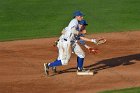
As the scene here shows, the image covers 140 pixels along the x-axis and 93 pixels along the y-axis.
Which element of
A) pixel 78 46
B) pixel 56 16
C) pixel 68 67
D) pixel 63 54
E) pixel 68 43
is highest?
pixel 56 16

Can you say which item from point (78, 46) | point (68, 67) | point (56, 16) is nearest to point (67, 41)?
point (78, 46)

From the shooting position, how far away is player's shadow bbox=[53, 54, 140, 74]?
18016 mm

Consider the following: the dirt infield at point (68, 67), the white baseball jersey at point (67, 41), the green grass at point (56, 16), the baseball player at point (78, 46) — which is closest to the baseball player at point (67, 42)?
the white baseball jersey at point (67, 41)

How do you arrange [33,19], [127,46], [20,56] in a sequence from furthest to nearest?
[33,19], [127,46], [20,56]

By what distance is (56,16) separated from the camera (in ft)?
90.4

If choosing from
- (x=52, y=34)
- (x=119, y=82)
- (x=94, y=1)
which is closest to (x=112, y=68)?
(x=119, y=82)

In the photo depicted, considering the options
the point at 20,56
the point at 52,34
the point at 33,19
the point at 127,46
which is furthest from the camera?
the point at 33,19

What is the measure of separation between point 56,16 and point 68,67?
9569mm

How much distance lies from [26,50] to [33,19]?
6888 mm

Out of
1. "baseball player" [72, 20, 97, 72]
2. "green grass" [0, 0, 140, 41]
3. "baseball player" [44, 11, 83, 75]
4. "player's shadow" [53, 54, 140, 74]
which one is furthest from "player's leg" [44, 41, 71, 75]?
"green grass" [0, 0, 140, 41]

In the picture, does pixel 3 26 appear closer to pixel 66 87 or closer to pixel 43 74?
pixel 43 74

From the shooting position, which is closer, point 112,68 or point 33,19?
point 112,68

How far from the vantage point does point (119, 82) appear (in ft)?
53.3

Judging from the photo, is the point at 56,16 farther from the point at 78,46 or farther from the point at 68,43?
the point at 68,43
